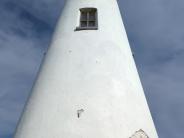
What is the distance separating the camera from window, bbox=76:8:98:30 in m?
11.2

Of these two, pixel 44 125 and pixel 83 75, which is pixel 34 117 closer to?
pixel 44 125

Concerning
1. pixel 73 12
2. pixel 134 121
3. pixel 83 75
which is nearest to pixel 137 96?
pixel 134 121

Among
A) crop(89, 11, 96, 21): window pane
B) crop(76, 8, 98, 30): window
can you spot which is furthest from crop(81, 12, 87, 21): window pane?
crop(89, 11, 96, 21): window pane

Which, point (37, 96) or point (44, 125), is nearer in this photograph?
point (44, 125)

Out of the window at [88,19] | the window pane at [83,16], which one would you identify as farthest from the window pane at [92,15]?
the window pane at [83,16]

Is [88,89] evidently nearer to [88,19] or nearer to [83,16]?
[88,19]

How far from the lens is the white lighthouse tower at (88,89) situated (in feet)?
30.7

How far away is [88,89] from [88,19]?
2.73 metres

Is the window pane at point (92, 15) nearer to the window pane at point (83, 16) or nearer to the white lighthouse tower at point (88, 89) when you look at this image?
the white lighthouse tower at point (88, 89)

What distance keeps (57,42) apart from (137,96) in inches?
108

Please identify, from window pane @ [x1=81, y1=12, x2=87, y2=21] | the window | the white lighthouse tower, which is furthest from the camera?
window pane @ [x1=81, y1=12, x2=87, y2=21]

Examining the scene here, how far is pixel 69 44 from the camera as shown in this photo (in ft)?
35.8

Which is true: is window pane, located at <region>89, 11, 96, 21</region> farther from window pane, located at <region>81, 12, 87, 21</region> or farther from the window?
window pane, located at <region>81, 12, 87, 21</region>

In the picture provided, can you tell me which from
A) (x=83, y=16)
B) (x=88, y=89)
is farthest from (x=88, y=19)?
(x=88, y=89)
